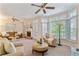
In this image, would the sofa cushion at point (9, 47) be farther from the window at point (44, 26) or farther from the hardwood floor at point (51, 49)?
the window at point (44, 26)

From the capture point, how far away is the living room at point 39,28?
2.02 metres

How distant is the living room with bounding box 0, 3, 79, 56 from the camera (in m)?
2.02

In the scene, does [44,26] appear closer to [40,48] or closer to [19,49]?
[40,48]

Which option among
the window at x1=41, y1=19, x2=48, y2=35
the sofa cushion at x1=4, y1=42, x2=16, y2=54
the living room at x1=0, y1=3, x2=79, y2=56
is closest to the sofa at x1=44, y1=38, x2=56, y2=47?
the living room at x1=0, y1=3, x2=79, y2=56

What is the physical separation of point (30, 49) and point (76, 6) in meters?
1.06

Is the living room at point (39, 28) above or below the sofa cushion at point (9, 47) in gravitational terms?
above

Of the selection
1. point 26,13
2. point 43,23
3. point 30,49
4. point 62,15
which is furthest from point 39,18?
point 30,49

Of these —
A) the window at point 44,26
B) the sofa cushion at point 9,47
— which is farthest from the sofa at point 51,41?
the sofa cushion at point 9,47

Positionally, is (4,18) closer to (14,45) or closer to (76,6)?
(14,45)

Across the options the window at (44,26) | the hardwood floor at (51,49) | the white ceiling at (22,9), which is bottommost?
the hardwood floor at (51,49)

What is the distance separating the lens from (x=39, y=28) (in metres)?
2.04

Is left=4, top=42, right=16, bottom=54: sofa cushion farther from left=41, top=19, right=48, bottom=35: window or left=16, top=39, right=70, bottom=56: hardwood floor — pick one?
left=41, top=19, right=48, bottom=35: window

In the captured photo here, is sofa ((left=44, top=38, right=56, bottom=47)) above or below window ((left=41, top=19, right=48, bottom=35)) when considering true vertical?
below

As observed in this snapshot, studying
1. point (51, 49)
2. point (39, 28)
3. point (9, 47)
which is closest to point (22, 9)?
point (39, 28)
